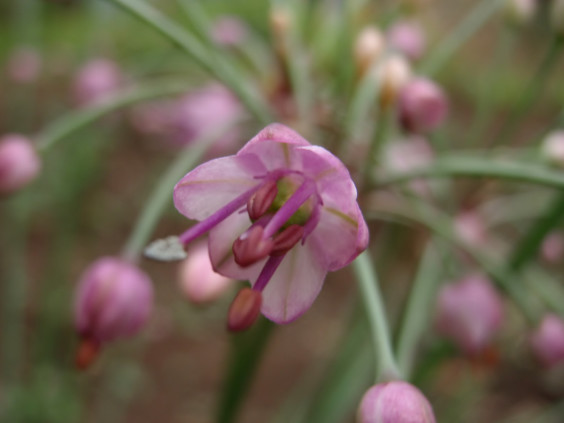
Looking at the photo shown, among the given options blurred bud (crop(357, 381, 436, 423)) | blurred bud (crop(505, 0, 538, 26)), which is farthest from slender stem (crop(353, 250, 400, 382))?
blurred bud (crop(505, 0, 538, 26))

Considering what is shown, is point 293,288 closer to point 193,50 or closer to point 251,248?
point 251,248

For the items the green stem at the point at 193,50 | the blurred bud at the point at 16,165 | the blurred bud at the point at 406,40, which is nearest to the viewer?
the green stem at the point at 193,50

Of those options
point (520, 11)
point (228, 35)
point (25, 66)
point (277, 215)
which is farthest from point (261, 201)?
Answer: point (25, 66)

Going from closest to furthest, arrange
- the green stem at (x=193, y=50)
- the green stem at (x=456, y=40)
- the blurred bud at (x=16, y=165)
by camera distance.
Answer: the green stem at (x=193, y=50) < the blurred bud at (x=16, y=165) < the green stem at (x=456, y=40)

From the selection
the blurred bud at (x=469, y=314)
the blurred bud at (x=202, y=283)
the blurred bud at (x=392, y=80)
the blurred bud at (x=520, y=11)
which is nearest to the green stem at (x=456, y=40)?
the blurred bud at (x=520, y=11)

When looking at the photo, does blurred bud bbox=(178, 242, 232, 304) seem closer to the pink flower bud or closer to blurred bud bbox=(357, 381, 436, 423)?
the pink flower bud

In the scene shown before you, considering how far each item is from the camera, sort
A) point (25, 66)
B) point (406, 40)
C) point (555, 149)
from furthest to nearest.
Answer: point (25, 66) < point (406, 40) < point (555, 149)

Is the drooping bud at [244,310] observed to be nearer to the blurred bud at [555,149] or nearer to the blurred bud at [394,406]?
the blurred bud at [394,406]
